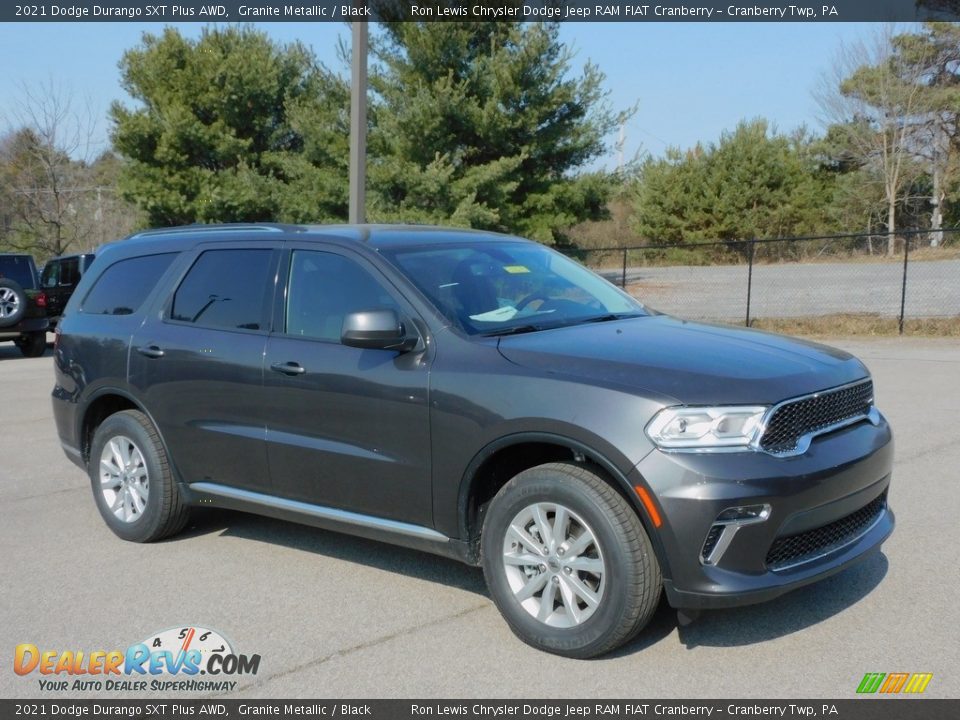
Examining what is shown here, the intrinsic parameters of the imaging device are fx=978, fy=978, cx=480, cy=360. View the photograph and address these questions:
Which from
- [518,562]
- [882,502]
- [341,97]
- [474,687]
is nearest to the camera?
[474,687]

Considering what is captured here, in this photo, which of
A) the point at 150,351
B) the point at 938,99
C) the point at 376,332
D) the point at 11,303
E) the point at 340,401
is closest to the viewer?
the point at 376,332

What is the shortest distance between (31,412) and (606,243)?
4093cm

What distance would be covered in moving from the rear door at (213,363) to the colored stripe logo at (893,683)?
3065 millimetres

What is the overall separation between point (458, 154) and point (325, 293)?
21.2 meters

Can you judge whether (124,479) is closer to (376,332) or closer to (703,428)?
(376,332)

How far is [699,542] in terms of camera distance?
377cm

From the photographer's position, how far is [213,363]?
5.40 m

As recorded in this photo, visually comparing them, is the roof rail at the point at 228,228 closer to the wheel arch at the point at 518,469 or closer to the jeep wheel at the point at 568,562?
the wheel arch at the point at 518,469

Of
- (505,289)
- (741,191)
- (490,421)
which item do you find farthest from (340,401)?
(741,191)

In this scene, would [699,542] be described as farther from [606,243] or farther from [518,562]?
[606,243]

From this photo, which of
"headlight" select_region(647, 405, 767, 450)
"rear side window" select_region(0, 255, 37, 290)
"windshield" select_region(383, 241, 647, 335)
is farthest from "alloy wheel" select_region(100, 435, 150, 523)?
"rear side window" select_region(0, 255, 37, 290)

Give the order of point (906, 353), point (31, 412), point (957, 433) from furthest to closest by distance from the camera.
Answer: point (906, 353), point (31, 412), point (957, 433)

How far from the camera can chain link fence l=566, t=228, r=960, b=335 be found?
18.5 meters
